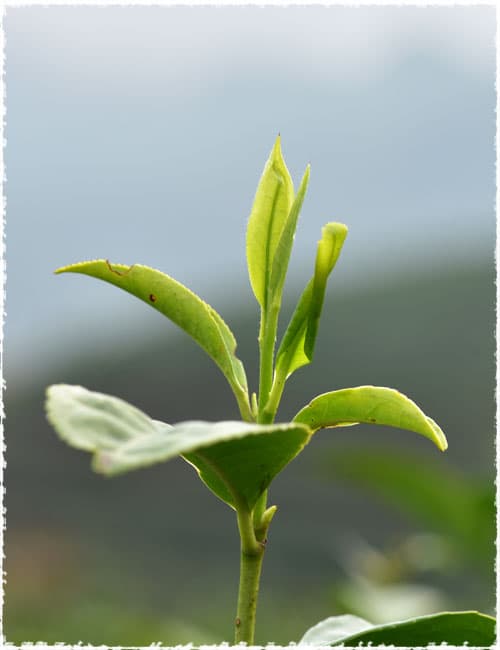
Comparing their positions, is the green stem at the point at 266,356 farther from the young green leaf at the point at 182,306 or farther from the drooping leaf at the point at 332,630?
the drooping leaf at the point at 332,630

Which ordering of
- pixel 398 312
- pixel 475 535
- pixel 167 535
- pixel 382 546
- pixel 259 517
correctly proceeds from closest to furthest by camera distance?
pixel 259 517 → pixel 475 535 → pixel 382 546 → pixel 167 535 → pixel 398 312

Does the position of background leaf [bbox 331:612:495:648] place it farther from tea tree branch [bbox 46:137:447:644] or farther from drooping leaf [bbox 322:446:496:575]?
drooping leaf [bbox 322:446:496:575]

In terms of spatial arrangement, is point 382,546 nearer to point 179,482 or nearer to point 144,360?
point 179,482

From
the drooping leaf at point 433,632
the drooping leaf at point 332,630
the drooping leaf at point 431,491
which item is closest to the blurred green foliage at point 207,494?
the drooping leaf at point 431,491

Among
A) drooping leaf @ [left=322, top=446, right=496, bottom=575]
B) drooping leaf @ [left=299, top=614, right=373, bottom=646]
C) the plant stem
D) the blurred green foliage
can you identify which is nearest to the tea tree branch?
the plant stem

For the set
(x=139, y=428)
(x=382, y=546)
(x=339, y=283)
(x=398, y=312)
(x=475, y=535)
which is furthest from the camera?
(x=339, y=283)

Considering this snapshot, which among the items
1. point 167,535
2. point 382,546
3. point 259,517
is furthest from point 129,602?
point 259,517
